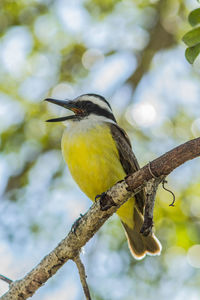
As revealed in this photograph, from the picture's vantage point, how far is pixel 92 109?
18.3ft

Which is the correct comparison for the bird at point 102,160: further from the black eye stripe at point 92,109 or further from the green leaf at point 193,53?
the green leaf at point 193,53

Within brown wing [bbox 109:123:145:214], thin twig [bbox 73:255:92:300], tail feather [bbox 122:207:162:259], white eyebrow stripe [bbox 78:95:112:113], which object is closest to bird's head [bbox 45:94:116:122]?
white eyebrow stripe [bbox 78:95:112:113]

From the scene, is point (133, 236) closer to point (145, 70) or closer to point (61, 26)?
point (145, 70)

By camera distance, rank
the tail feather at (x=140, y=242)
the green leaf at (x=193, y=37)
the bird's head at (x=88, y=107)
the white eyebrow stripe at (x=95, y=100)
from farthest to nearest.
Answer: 1. the white eyebrow stripe at (x=95, y=100)
2. the bird's head at (x=88, y=107)
3. the tail feather at (x=140, y=242)
4. the green leaf at (x=193, y=37)

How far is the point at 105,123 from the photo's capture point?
17.2ft

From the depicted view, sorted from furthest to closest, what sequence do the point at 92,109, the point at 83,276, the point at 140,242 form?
the point at 92,109 → the point at 140,242 → the point at 83,276

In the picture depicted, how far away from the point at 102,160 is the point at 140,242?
3.60ft

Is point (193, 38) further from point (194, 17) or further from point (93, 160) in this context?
point (93, 160)

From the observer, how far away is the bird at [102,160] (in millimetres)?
4785

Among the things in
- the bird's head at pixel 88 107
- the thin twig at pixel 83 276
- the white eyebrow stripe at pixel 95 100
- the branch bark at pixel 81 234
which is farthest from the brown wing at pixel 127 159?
the thin twig at pixel 83 276

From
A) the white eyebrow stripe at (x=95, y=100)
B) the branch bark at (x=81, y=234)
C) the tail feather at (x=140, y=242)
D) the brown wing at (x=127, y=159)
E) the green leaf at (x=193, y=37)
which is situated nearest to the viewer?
the green leaf at (x=193, y=37)

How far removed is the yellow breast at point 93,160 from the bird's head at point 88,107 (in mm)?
553

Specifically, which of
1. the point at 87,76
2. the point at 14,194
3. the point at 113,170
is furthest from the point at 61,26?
the point at 113,170

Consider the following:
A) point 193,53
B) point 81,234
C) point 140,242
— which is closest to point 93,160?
point 81,234
